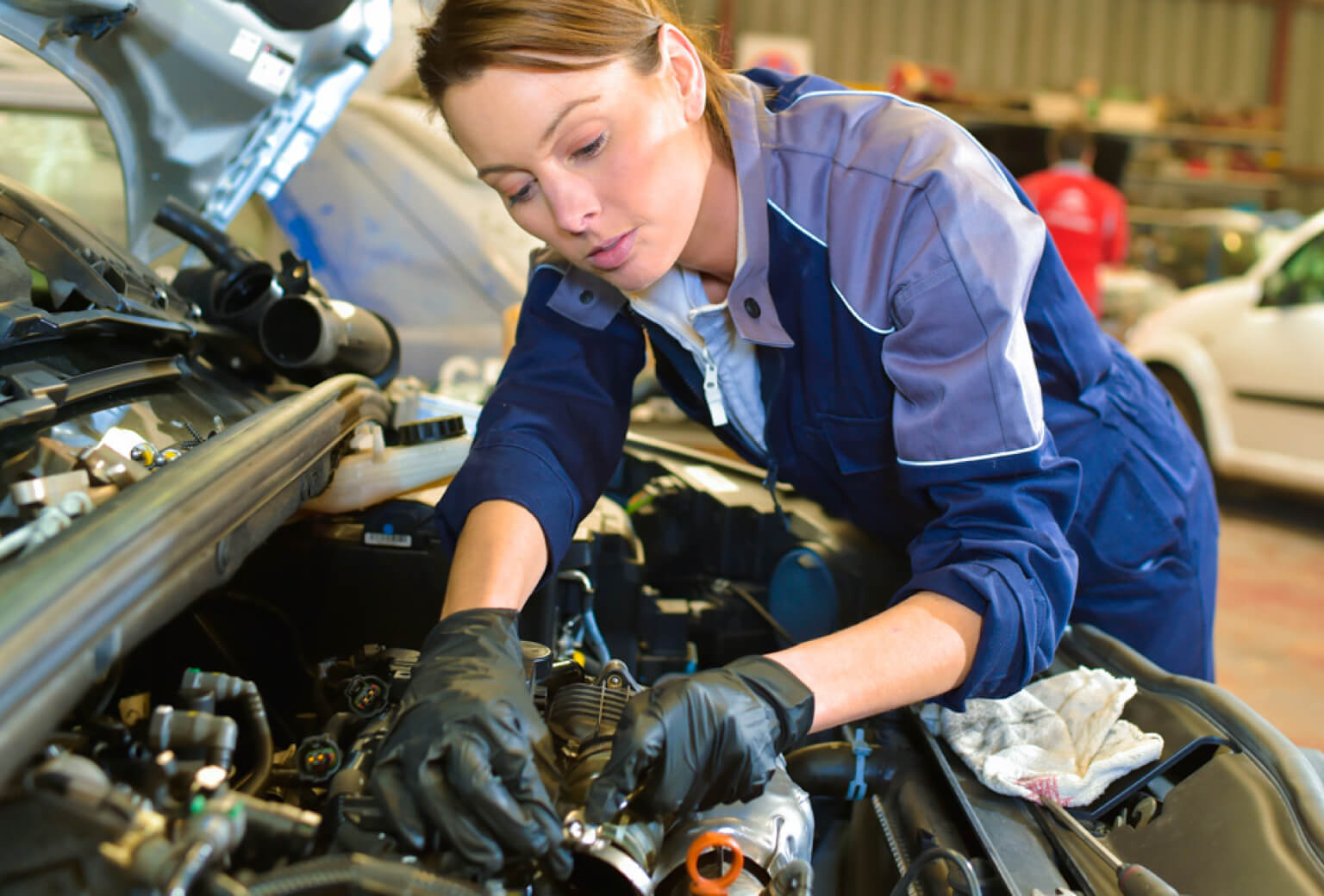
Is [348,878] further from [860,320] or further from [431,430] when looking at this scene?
[431,430]

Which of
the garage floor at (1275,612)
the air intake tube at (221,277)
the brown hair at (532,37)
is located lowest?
the garage floor at (1275,612)

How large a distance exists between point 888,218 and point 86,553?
0.75 metres

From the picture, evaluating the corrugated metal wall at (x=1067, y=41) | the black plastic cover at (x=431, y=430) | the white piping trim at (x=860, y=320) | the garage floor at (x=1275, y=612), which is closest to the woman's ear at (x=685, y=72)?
the white piping trim at (x=860, y=320)

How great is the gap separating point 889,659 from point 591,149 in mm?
535

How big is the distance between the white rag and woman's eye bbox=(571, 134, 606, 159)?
25.8 inches

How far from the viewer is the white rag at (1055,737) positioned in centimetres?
93

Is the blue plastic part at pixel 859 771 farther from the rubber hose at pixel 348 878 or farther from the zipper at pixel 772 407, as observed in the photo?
the rubber hose at pixel 348 878

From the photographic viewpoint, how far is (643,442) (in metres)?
1.86

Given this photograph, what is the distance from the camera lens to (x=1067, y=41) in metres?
8.93

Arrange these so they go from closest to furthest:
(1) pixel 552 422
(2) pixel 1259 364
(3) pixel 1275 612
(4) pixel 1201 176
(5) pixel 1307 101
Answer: (1) pixel 552 422 → (3) pixel 1275 612 → (2) pixel 1259 364 → (4) pixel 1201 176 → (5) pixel 1307 101

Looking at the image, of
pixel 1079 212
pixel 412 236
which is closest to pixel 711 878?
pixel 412 236

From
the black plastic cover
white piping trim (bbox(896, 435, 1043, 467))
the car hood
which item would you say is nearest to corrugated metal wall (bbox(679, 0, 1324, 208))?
the car hood

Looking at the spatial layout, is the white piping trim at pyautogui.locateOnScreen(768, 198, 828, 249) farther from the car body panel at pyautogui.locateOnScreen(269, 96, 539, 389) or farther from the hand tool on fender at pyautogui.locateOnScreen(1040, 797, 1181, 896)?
the car body panel at pyautogui.locateOnScreen(269, 96, 539, 389)

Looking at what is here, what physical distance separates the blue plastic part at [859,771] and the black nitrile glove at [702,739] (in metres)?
0.27
